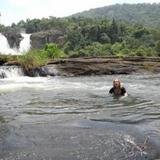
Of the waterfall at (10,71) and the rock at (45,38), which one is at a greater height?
the rock at (45,38)

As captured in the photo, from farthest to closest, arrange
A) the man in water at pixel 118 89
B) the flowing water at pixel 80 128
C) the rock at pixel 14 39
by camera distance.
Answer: the rock at pixel 14 39 → the man in water at pixel 118 89 → the flowing water at pixel 80 128

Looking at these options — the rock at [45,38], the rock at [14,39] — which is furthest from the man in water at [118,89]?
the rock at [45,38]

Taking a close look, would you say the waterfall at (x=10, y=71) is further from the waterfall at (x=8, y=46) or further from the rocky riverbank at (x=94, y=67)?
the waterfall at (x=8, y=46)

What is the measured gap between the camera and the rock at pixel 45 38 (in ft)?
329

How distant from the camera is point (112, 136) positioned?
10133 mm

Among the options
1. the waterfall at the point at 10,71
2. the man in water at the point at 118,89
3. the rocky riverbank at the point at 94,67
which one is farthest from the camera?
the rocky riverbank at the point at 94,67

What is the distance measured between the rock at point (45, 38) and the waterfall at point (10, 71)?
64.2 m

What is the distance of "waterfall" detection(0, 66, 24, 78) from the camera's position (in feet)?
108

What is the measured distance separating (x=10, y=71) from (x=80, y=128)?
2299 centimetres

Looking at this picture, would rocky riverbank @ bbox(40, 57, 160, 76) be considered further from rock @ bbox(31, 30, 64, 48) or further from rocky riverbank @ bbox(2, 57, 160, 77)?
rock @ bbox(31, 30, 64, 48)

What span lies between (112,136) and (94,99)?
7.58m

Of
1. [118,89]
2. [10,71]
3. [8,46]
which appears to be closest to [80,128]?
[118,89]

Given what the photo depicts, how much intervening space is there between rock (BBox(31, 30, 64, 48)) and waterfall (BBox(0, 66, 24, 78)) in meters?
64.2

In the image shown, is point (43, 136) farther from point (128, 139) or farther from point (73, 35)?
point (73, 35)
